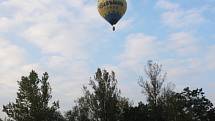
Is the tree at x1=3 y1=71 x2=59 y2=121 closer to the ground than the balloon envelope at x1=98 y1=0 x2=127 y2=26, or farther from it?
closer to the ground

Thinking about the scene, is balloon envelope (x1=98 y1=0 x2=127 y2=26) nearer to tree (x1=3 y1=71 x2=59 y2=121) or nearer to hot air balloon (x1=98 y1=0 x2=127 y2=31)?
hot air balloon (x1=98 y1=0 x2=127 y2=31)

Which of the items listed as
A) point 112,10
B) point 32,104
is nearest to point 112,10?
point 112,10

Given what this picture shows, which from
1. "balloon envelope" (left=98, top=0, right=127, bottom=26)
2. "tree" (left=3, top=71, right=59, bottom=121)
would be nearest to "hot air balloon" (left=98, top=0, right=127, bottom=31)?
"balloon envelope" (left=98, top=0, right=127, bottom=26)

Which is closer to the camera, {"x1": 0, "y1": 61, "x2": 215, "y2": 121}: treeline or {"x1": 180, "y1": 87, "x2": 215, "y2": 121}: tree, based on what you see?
{"x1": 0, "y1": 61, "x2": 215, "y2": 121}: treeline

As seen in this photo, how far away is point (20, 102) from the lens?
114ft

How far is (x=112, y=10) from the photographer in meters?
41.8

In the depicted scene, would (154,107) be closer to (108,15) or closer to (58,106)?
(108,15)

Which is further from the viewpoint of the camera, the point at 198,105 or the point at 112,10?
the point at 198,105

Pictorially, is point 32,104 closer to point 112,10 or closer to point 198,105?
point 112,10

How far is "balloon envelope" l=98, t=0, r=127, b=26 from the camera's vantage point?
1649 inches

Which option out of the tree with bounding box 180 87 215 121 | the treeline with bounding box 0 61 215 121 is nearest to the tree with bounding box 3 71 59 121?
the treeline with bounding box 0 61 215 121

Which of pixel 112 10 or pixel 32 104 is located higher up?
pixel 112 10

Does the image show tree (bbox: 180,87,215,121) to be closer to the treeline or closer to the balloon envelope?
the treeline

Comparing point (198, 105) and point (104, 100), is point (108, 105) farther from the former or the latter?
point (198, 105)
